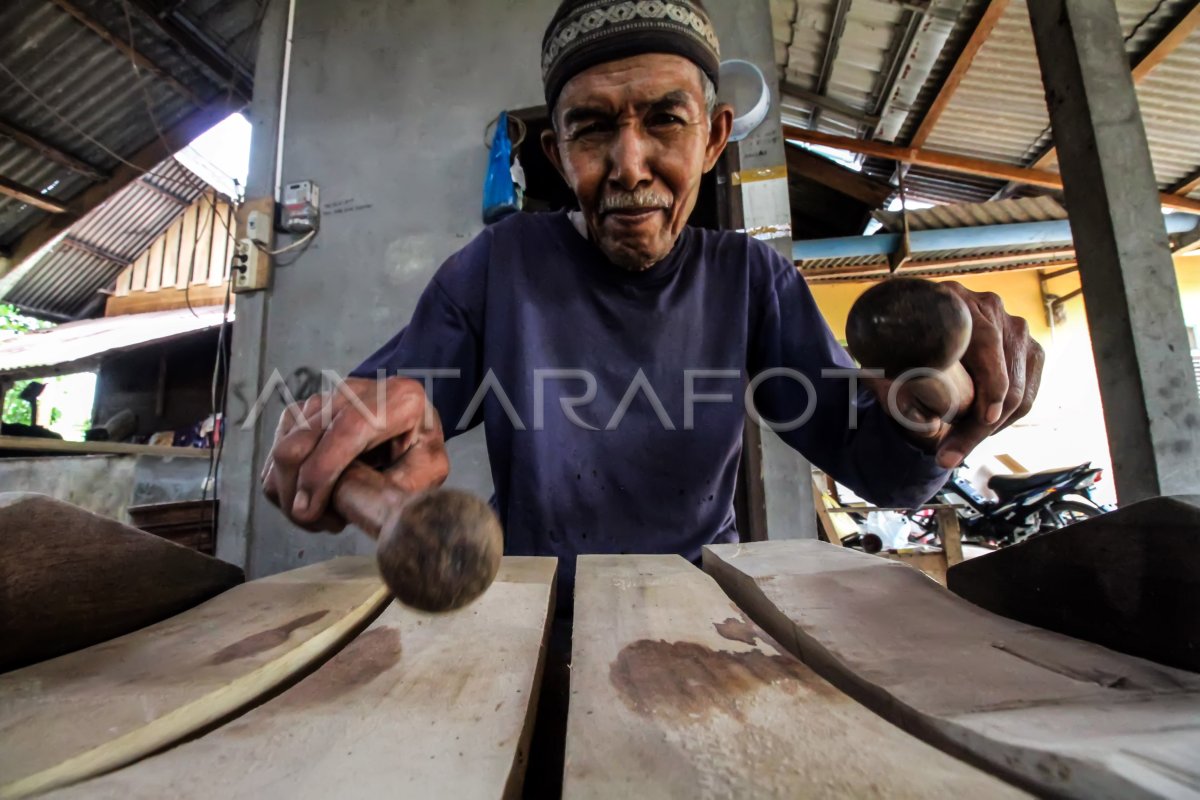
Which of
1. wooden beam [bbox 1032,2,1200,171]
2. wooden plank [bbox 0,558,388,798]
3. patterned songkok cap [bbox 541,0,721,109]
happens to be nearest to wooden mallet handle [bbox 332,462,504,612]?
wooden plank [bbox 0,558,388,798]

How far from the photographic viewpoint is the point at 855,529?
220 inches

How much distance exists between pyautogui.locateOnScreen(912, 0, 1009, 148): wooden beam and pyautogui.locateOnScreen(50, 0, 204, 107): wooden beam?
5.11 m

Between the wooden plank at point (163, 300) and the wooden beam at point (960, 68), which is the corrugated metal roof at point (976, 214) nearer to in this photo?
the wooden beam at point (960, 68)

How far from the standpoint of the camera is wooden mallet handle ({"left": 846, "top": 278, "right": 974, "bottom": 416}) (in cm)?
68

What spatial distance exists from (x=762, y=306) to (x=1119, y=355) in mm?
1562

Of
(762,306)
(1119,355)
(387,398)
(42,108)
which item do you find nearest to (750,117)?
(762,306)

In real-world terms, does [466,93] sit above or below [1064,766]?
above

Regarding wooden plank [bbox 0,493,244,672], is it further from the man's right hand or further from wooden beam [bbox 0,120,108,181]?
wooden beam [bbox 0,120,108,181]

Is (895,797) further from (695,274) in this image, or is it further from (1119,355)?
(1119,355)

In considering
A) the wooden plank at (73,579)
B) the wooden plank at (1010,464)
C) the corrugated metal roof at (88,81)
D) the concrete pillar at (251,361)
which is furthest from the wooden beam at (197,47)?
the wooden plank at (1010,464)

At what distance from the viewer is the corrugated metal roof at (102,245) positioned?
7.98m

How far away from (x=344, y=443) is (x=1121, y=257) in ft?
8.93

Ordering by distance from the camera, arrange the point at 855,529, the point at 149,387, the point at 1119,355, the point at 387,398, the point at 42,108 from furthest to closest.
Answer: the point at 149,387 → the point at 855,529 → the point at 42,108 → the point at 1119,355 → the point at 387,398

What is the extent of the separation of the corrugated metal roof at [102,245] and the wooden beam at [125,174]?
1.57m
